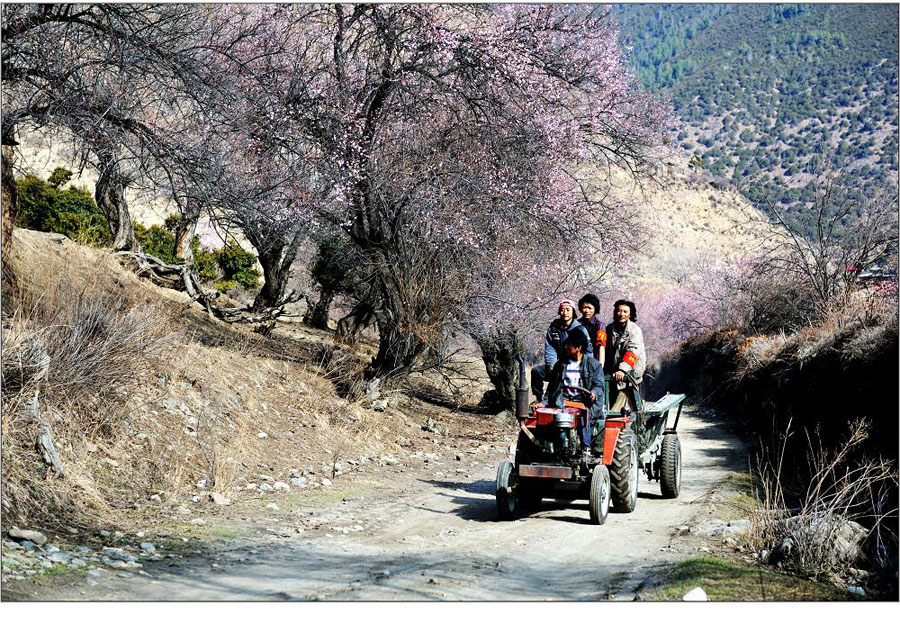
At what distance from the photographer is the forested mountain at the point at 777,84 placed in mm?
71375

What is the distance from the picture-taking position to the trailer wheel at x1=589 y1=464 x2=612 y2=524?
9680mm

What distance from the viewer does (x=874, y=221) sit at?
22828 mm

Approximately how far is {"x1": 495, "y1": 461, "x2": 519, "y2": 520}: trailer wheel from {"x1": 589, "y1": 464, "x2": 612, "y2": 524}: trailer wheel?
87 cm

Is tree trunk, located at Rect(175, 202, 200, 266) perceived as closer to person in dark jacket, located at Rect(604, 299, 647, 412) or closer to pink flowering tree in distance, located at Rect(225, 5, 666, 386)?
pink flowering tree in distance, located at Rect(225, 5, 666, 386)

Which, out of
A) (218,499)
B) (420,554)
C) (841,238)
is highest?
(841,238)

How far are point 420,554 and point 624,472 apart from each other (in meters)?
2.97

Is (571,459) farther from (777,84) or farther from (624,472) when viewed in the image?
(777,84)

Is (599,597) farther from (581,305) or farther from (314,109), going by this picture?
(314,109)

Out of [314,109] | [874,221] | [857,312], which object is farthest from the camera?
[874,221]

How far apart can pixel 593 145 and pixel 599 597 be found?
1222 cm

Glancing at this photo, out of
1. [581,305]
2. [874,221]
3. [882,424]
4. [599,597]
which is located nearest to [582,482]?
[581,305]

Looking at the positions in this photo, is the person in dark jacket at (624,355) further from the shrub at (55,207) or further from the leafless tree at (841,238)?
the shrub at (55,207)

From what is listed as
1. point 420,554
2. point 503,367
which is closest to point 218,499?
point 420,554

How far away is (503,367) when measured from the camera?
2109 centimetres
